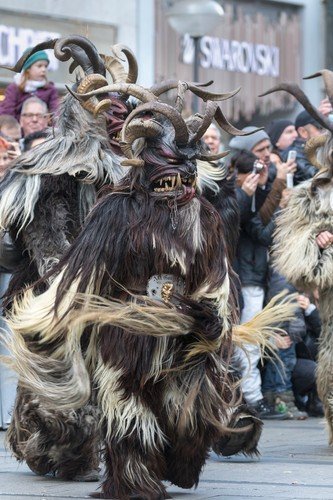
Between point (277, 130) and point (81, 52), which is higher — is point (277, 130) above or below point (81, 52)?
below

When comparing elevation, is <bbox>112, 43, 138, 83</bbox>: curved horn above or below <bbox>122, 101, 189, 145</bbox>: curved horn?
above

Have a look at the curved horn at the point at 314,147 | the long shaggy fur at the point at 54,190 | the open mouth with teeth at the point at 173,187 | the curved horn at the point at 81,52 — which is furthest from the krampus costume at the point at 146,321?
the curved horn at the point at 314,147

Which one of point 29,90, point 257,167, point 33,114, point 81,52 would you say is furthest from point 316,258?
point 29,90

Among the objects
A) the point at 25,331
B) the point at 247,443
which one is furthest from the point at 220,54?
the point at 25,331

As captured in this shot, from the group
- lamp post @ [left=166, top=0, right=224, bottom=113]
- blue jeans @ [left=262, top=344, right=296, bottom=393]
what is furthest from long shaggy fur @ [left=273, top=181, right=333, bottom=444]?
lamp post @ [left=166, top=0, right=224, bottom=113]

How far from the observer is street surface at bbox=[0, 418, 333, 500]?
708cm

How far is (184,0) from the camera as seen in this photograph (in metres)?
15.6

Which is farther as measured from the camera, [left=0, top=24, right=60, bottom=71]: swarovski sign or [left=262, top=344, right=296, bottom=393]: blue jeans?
[left=0, top=24, right=60, bottom=71]: swarovski sign

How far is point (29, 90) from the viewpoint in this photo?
11.8m

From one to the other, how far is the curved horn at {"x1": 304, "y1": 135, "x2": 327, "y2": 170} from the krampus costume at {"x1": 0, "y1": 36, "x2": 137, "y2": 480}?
180cm

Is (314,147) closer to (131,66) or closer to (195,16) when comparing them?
(131,66)

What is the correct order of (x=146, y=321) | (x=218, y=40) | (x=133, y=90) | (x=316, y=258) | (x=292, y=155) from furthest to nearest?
(x=218, y=40)
(x=292, y=155)
(x=316, y=258)
(x=133, y=90)
(x=146, y=321)

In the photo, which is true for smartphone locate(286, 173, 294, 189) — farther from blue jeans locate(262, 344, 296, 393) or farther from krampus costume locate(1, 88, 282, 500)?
krampus costume locate(1, 88, 282, 500)

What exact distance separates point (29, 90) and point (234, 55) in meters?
9.10
